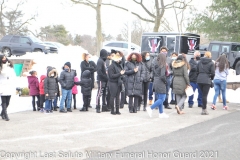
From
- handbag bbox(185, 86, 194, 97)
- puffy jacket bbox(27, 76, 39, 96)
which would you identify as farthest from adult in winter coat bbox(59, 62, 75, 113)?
handbag bbox(185, 86, 194, 97)

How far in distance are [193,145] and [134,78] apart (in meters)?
4.52

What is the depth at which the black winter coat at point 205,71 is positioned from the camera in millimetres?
12867

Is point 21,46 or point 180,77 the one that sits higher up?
point 21,46

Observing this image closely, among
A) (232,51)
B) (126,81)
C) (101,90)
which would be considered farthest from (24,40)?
(101,90)

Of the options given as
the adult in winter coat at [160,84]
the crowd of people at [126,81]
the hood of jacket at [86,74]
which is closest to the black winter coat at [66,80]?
the crowd of people at [126,81]

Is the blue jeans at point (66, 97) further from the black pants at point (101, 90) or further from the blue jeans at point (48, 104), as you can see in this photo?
the black pants at point (101, 90)

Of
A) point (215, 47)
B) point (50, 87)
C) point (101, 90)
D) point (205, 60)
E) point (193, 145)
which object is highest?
point (205, 60)

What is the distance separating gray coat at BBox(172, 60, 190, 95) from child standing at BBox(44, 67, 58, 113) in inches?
130

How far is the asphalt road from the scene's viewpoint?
7.91m

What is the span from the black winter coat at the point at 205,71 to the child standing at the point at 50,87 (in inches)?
157

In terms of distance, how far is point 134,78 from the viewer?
13.0 m

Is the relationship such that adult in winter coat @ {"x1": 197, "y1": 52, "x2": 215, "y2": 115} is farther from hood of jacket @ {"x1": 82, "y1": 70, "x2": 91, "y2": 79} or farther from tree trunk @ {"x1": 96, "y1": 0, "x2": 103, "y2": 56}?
tree trunk @ {"x1": 96, "y1": 0, "x2": 103, "y2": 56}

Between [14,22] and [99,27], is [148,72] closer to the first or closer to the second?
[99,27]

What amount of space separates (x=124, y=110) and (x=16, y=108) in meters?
3.20
